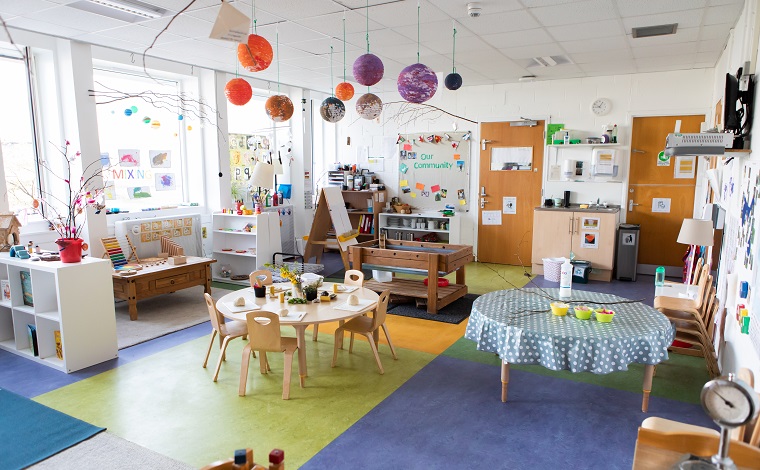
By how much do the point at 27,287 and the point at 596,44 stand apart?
20.8ft

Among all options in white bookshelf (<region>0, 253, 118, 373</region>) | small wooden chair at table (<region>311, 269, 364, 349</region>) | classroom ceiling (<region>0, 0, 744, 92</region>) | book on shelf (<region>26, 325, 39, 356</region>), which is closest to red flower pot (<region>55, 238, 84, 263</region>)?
white bookshelf (<region>0, 253, 118, 373</region>)

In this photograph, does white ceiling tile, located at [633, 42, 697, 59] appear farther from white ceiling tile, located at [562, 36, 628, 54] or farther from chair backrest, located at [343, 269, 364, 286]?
chair backrest, located at [343, 269, 364, 286]

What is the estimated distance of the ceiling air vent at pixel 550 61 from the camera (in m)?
6.22

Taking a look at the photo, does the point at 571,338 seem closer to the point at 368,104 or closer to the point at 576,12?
the point at 368,104

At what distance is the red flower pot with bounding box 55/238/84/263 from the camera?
13.9 ft

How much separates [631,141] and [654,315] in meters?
4.61

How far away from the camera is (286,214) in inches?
341

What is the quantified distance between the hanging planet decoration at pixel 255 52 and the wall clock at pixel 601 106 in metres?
5.80

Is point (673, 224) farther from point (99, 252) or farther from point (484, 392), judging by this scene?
point (99, 252)

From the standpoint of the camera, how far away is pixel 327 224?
8156 mm

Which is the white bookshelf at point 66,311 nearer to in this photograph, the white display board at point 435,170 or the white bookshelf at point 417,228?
the white bookshelf at point 417,228

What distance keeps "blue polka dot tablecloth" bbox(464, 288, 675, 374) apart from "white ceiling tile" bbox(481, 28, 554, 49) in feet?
9.50

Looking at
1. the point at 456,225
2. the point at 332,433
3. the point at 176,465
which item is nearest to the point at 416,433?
the point at 332,433

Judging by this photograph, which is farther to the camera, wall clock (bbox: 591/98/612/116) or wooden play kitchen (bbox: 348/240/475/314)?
wall clock (bbox: 591/98/612/116)
